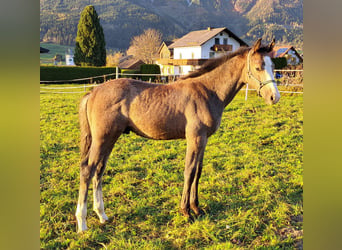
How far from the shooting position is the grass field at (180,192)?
10.1 feet

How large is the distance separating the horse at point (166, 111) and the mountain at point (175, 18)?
1.65m

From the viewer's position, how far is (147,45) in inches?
166

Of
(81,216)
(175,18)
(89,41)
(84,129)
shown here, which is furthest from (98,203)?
(175,18)

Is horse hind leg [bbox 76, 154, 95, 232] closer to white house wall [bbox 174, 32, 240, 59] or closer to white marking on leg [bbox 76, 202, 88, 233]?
white marking on leg [bbox 76, 202, 88, 233]

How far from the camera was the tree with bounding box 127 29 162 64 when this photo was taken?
166 inches

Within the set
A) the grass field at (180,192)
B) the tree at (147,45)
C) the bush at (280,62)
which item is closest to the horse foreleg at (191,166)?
the grass field at (180,192)

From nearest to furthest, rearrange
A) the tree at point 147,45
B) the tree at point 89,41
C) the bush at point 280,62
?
the tree at point 147,45, the tree at point 89,41, the bush at point 280,62

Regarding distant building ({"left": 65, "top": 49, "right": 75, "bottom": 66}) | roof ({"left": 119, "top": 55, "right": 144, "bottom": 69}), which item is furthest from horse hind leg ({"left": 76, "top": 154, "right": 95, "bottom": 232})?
roof ({"left": 119, "top": 55, "right": 144, "bottom": 69})

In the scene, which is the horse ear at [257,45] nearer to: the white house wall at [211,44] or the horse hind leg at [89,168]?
the white house wall at [211,44]

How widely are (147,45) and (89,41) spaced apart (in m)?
1.19

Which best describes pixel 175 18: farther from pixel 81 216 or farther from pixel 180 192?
pixel 81 216
